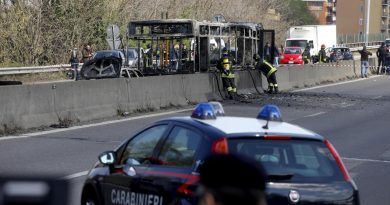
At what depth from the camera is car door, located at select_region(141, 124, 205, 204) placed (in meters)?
6.56

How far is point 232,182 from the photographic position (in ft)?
10.9

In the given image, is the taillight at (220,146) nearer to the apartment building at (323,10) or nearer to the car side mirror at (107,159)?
the car side mirror at (107,159)

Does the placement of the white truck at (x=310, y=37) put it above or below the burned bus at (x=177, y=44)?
below

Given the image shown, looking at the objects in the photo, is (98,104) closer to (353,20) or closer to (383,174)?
(383,174)

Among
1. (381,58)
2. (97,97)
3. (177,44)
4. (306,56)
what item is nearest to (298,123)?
(97,97)

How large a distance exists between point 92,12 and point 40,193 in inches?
1705

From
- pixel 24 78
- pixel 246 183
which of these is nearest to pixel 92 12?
pixel 24 78

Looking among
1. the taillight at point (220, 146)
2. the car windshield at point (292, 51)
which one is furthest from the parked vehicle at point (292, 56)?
the taillight at point (220, 146)

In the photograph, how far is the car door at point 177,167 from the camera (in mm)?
6559

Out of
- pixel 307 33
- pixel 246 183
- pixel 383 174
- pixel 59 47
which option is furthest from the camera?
pixel 307 33

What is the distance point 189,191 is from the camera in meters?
6.46

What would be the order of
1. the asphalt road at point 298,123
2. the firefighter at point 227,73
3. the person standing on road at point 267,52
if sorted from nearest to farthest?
the asphalt road at point 298,123 < the firefighter at point 227,73 < the person standing on road at point 267,52

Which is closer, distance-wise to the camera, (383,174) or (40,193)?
(40,193)

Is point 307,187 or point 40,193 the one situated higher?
point 40,193
